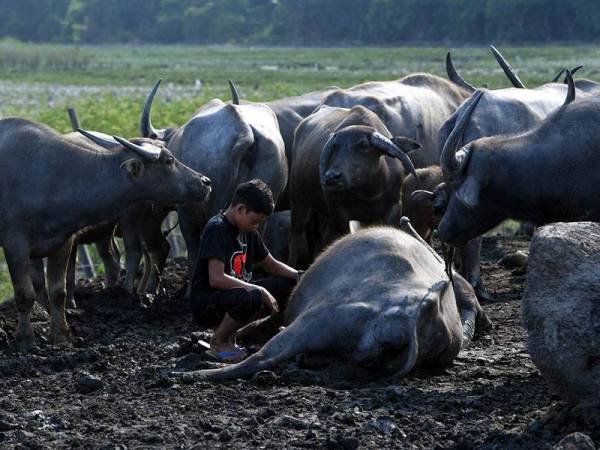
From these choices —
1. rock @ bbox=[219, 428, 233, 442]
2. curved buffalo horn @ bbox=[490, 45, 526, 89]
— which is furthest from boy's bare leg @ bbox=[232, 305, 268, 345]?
curved buffalo horn @ bbox=[490, 45, 526, 89]

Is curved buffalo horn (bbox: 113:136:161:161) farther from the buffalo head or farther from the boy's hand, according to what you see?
the boy's hand

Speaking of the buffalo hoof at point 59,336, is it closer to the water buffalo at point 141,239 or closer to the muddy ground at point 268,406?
the muddy ground at point 268,406

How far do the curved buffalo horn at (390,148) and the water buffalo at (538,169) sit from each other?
5.86 ft

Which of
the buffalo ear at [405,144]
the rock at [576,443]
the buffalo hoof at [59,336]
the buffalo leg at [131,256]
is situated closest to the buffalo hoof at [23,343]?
the buffalo hoof at [59,336]

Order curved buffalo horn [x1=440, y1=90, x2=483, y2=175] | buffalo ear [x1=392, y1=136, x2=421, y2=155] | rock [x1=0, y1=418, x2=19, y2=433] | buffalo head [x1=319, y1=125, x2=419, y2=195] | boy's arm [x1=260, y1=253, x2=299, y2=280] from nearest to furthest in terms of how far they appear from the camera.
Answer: rock [x1=0, y1=418, x2=19, y2=433] → curved buffalo horn [x1=440, y1=90, x2=483, y2=175] → boy's arm [x1=260, y1=253, x2=299, y2=280] → buffalo head [x1=319, y1=125, x2=419, y2=195] → buffalo ear [x1=392, y1=136, x2=421, y2=155]

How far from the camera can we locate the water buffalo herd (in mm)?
7945

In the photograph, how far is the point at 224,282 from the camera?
28.5ft

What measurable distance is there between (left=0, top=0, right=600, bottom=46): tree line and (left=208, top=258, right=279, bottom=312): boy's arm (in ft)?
242

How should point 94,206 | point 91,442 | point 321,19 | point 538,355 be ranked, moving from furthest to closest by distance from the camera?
point 321,19
point 94,206
point 538,355
point 91,442

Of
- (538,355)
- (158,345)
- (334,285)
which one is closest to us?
(538,355)

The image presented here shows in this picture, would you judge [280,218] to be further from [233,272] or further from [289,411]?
[289,411]

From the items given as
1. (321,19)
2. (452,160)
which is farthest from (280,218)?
(321,19)

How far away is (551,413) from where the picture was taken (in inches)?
266

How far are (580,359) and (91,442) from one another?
260 cm
